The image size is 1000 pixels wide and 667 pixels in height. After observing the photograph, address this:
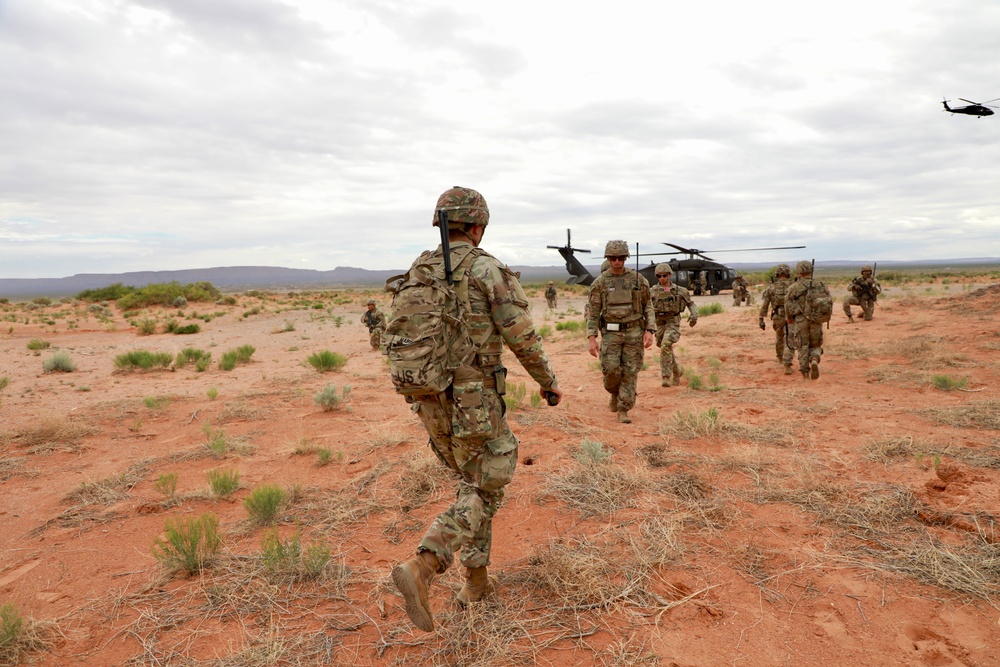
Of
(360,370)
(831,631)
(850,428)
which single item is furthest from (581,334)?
(831,631)

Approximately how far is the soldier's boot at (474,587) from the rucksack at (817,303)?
790cm

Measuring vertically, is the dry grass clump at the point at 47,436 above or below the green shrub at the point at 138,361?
below

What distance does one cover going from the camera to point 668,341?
868 centimetres

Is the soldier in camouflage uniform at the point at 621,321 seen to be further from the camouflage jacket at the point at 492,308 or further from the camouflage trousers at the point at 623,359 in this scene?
the camouflage jacket at the point at 492,308

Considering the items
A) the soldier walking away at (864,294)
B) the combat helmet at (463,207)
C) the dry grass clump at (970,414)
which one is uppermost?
the combat helmet at (463,207)

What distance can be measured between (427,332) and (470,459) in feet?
2.37

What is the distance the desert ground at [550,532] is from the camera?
8.72 ft

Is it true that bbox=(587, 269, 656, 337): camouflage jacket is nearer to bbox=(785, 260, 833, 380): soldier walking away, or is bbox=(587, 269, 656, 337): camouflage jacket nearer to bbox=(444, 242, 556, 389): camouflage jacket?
bbox=(444, 242, 556, 389): camouflage jacket

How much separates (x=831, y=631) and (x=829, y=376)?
7733 mm

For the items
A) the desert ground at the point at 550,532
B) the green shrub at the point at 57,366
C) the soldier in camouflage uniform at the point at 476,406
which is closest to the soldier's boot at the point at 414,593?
the soldier in camouflage uniform at the point at 476,406

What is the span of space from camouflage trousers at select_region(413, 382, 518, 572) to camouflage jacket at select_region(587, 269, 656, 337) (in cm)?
384

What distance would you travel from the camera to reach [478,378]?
8.94ft

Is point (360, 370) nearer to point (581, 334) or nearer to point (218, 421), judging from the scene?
point (218, 421)

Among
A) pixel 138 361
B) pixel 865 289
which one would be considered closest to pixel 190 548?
pixel 138 361
